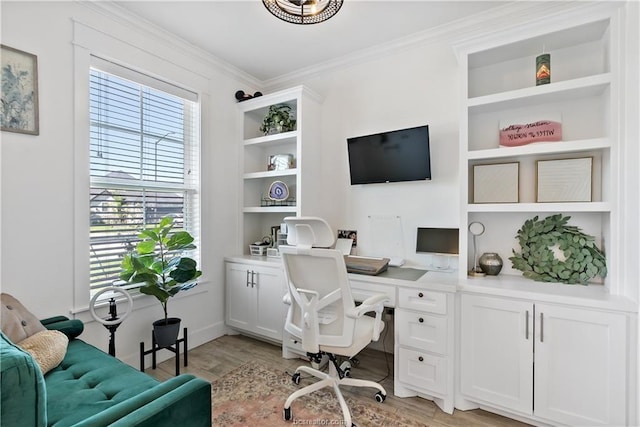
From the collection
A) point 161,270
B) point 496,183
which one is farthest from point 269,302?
point 496,183

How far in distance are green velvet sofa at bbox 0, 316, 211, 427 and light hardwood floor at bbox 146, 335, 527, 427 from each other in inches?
36.1

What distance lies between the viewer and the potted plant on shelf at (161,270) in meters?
2.19

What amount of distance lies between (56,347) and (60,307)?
1.88 ft

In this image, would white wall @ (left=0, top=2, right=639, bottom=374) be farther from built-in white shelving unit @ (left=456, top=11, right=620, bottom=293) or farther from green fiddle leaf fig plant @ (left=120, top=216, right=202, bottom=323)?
green fiddle leaf fig plant @ (left=120, top=216, right=202, bottom=323)

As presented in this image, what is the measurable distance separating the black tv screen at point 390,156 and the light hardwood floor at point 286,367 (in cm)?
156

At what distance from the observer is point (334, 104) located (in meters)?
3.10

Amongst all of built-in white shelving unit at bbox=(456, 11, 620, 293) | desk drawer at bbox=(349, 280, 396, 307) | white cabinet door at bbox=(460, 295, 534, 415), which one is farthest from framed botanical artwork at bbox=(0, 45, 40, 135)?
white cabinet door at bbox=(460, 295, 534, 415)

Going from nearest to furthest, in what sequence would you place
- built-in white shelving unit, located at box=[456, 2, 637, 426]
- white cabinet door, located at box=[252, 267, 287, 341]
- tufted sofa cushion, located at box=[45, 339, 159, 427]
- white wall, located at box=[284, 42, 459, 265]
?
tufted sofa cushion, located at box=[45, 339, 159, 427], built-in white shelving unit, located at box=[456, 2, 637, 426], white wall, located at box=[284, 42, 459, 265], white cabinet door, located at box=[252, 267, 287, 341]

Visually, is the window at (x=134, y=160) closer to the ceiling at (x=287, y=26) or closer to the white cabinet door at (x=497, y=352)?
the ceiling at (x=287, y=26)

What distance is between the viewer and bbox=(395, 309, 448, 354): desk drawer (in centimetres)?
198

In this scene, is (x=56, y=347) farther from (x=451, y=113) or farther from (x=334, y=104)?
(x=451, y=113)

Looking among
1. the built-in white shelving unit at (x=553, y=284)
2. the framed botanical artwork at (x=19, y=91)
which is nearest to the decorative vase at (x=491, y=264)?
the built-in white shelving unit at (x=553, y=284)

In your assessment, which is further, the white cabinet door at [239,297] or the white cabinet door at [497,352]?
the white cabinet door at [239,297]

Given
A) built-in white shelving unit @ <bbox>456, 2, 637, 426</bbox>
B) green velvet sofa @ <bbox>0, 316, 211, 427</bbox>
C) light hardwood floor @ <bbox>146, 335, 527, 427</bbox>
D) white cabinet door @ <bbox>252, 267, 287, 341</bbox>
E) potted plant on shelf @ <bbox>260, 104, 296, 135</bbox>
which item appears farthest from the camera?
potted plant on shelf @ <bbox>260, 104, 296, 135</bbox>
